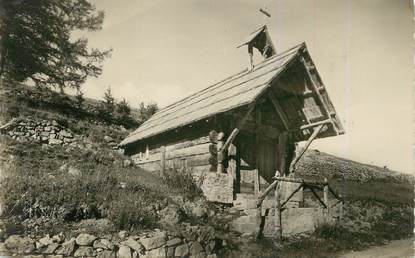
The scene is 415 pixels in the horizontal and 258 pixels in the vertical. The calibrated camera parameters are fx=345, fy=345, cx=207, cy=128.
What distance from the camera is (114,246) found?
568 centimetres

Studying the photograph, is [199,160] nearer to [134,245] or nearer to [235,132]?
[235,132]

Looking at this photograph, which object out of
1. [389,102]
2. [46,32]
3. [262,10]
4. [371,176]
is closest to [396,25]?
[389,102]

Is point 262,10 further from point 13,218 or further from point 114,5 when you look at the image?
point 13,218

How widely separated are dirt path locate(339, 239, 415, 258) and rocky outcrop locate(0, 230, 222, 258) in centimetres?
363

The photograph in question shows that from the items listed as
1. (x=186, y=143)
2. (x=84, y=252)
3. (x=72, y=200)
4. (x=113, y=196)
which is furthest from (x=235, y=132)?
(x=84, y=252)

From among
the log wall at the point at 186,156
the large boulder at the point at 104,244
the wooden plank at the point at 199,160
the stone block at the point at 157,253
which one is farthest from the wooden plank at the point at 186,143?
the large boulder at the point at 104,244

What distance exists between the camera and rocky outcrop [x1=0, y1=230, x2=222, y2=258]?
17.1 feet

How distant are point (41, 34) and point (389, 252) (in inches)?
433

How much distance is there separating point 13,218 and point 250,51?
8.78 m

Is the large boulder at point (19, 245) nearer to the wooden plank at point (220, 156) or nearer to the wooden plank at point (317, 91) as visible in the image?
the wooden plank at point (220, 156)

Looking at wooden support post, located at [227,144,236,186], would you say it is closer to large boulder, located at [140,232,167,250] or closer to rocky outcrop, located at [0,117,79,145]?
large boulder, located at [140,232,167,250]

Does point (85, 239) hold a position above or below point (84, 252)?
above

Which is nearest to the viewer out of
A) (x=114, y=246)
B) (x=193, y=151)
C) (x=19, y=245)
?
(x=19, y=245)

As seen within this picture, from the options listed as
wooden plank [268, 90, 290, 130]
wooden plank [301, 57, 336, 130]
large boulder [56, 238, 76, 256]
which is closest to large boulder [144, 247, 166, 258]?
large boulder [56, 238, 76, 256]
